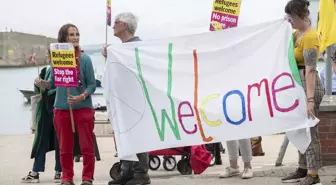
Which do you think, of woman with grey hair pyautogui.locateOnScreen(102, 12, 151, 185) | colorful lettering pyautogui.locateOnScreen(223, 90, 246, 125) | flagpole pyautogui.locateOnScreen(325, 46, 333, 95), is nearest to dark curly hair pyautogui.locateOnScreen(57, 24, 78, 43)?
woman with grey hair pyautogui.locateOnScreen(102, 12, 151, 185)

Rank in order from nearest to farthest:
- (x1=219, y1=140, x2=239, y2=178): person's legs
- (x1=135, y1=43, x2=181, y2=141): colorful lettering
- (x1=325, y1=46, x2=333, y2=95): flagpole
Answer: (x1=135, y1=43, x2=181, y2=141): colorful lettering → (x1=219, y1=140, x2=239, y2=178): person's legs → (x1=325, y1=46, x2=333, y2=95): flagpole

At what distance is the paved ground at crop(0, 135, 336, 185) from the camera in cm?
613

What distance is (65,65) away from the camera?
5.81 m

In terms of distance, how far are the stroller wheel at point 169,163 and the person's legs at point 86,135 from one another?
2187 millimetres

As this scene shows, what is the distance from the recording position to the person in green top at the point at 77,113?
5887mm

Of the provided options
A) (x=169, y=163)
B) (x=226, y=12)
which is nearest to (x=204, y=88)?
(x=169, y=163)

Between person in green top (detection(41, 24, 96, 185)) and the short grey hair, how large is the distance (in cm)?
46

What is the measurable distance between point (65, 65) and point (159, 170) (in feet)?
9.91

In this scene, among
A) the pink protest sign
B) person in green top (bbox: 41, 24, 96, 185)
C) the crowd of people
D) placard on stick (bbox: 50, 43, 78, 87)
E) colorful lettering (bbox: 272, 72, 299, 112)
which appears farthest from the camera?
the pink protest sign

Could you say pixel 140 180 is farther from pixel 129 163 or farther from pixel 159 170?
pixel 159 170

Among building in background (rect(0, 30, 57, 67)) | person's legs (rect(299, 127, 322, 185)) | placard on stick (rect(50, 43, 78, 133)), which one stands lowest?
building in background (rect(0, 30, 57, 67))

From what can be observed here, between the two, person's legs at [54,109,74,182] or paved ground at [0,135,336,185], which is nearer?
person's legs at [54,109,74,182]

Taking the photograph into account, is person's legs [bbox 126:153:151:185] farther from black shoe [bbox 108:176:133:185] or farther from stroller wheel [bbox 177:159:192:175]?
stroller wheel [bbox 177:159:192:175]

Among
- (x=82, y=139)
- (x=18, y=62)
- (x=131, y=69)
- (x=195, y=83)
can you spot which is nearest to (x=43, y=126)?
(x=82, y=139)
